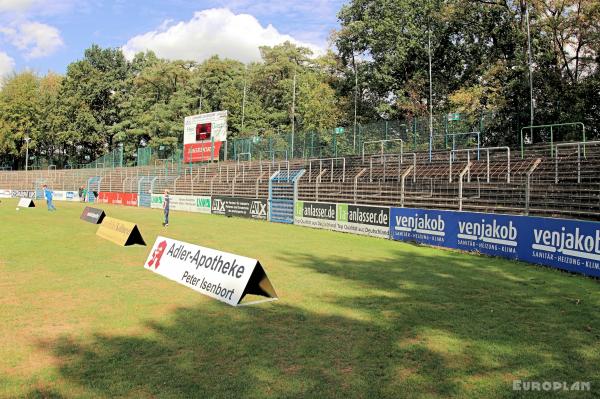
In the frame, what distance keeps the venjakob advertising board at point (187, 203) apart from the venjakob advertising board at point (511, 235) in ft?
71.0

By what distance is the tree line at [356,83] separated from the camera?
108 feet

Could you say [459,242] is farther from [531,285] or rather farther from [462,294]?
[462,294]

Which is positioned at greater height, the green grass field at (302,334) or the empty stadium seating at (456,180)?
the empty stadium seating at (456,180)

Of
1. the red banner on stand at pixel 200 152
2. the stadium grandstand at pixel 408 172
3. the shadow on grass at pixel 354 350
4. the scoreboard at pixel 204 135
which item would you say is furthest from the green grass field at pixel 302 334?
the red banner on stand at pixel 200 152

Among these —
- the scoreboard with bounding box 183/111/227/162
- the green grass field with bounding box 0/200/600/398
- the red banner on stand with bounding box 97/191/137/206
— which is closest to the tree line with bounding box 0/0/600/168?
the scoreboard with bounding box 183/111/227/162

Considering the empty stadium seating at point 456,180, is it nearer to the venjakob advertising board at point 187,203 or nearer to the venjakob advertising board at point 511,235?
the venjakob advertising board at point 187,203

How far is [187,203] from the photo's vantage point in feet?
134

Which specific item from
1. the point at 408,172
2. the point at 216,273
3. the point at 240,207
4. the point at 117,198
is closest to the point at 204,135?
the point at 240,207

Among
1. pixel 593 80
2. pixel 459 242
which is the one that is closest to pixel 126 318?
pixel 459 242

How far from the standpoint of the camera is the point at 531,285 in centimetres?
1063

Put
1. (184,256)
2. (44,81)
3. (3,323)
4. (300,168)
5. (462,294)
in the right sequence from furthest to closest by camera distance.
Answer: (44,81)
(300,168)
(184,256)
(462,294)
(3,323)

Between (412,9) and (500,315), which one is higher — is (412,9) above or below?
above

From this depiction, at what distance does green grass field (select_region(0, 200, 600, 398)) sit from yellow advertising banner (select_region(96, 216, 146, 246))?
138 inches

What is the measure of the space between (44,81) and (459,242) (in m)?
103
